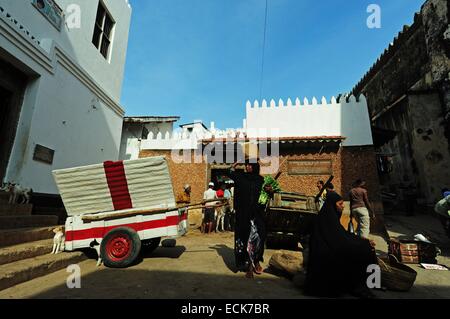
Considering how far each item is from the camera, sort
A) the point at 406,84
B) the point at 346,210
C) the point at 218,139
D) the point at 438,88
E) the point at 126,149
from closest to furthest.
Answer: the point at 346,210, the point at 438,88, the point at 218,139, the point at 406,84, the point at 126,149

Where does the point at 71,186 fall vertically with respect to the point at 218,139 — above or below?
below

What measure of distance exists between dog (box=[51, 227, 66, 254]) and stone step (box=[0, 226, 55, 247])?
0.47 m

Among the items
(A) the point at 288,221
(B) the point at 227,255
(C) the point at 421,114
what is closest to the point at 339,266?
(A) the point at 288,221

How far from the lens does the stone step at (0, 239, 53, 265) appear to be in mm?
3664

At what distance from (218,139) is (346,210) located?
631cm

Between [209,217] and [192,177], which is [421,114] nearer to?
[209,217]

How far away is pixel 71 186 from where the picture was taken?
4.70 metres

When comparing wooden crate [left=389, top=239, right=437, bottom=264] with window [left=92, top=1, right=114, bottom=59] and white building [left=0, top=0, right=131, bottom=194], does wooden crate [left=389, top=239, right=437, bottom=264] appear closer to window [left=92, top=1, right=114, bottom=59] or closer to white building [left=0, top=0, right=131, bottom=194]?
white building [left=0, top=0, right=131, bottom=194]

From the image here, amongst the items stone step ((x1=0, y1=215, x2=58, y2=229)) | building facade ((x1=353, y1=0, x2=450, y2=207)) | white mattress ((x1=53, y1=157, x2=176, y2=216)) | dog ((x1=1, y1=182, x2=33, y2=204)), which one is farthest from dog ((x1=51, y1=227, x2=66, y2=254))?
building facade ((x1=353, y1=0, x2=450, y2=207))

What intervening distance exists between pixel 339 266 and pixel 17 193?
22.4ft

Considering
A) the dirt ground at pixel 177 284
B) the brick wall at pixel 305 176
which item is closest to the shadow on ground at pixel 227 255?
the dirt ground at pixel 177 284

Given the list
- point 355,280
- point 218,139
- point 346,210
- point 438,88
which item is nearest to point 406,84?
point 438,88

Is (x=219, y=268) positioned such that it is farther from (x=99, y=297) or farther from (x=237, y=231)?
(x=99, y=297)

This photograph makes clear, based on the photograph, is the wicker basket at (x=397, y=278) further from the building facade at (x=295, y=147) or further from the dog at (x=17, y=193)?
the dog at (x=17, y=193)
